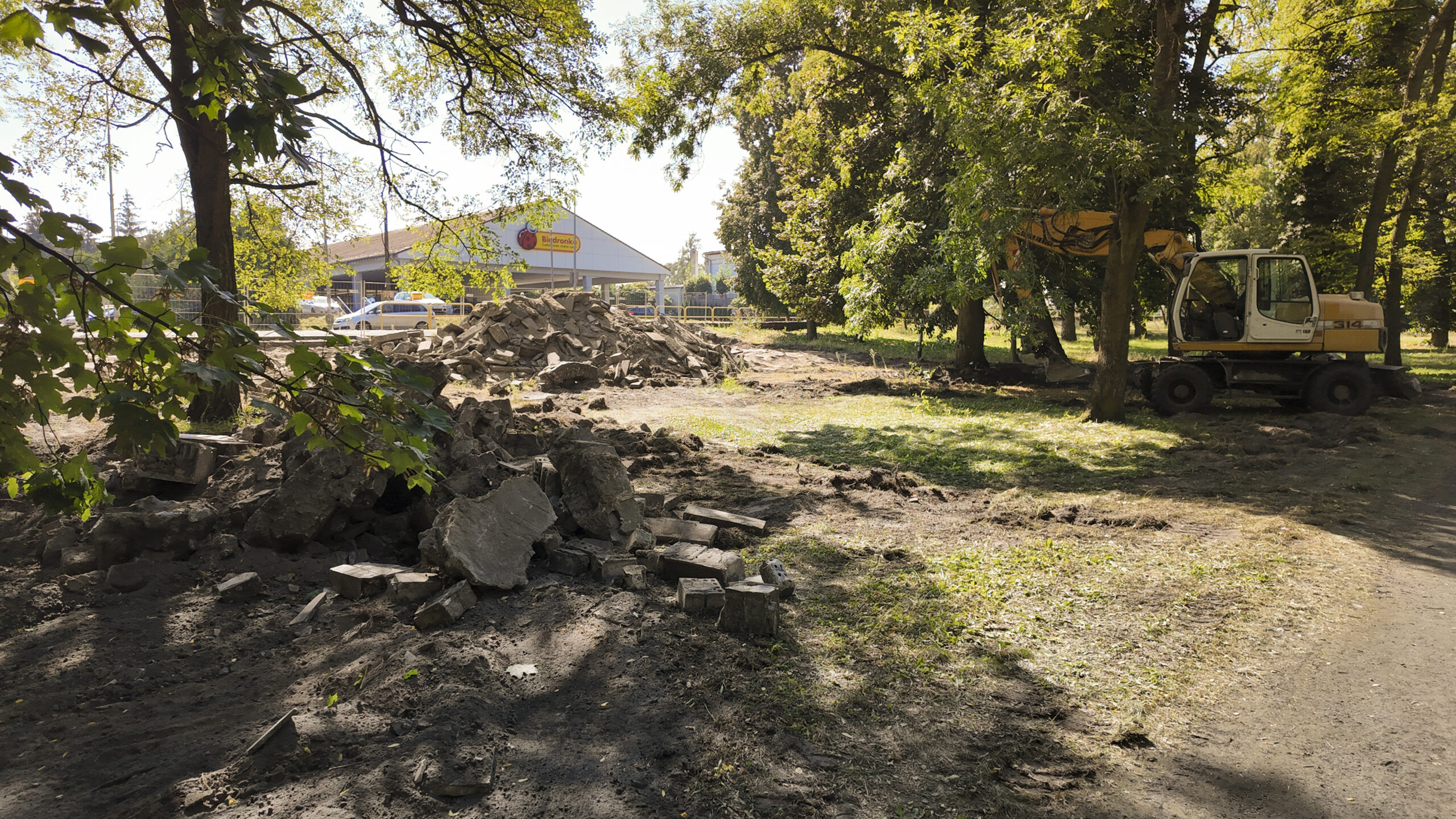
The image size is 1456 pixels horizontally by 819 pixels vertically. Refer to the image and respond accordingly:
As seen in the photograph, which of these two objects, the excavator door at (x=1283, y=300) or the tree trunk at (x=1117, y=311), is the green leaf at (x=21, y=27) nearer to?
the tree trunk at (x=1117, y=311)

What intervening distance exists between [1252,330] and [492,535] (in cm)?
1349

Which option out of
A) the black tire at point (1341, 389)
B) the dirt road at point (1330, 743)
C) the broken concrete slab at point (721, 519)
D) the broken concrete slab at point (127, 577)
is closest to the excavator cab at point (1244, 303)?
the black tire at point (1341, 389)

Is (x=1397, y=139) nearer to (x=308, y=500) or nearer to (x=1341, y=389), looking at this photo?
(x=1341, y=389)

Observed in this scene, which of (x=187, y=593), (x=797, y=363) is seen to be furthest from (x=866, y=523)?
(x=797, y=363)

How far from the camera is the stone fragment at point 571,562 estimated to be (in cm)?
540

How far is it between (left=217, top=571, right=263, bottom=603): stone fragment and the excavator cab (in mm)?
14308

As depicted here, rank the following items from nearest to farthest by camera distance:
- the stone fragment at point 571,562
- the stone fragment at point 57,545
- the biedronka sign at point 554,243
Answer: the stone fragment at point 57,545
the stone fragment at point 571,562
the biedronka sign at point 554,243

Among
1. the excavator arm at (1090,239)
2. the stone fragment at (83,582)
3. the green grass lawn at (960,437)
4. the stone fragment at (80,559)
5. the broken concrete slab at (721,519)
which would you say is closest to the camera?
the stone fragment at (83,582)

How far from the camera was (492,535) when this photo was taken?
5.11 meters

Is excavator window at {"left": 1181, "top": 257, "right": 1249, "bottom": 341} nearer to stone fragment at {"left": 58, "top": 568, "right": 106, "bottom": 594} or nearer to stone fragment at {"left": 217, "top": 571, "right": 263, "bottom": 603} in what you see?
stone fragment at {"left": 217, "top": 571, "right": 263, "bottom": 603}

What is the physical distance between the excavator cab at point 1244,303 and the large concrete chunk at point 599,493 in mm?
11705

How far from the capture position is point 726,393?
17.2m

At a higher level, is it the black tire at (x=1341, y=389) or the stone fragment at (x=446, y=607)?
the black tire at (x=1341, y=389)

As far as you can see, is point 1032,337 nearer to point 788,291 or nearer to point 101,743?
point 788,291
